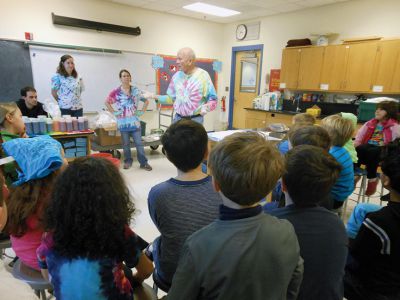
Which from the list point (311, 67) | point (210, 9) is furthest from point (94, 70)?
point (311, 67)

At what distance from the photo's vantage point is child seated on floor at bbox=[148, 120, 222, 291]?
1.08 meters

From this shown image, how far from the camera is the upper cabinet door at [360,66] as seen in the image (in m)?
4.27

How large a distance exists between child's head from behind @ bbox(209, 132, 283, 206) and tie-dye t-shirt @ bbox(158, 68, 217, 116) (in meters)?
2.40

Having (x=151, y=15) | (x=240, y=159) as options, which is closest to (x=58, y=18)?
(x=151, y=15)

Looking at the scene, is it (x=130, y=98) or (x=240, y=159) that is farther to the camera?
(x=130, y=98)

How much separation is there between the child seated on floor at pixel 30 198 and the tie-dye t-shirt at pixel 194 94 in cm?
196

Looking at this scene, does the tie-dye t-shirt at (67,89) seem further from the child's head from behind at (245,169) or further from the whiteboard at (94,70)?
the child's head from behind at (245,169)

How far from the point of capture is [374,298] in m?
1.11

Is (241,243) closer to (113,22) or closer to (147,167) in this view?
(147,167)

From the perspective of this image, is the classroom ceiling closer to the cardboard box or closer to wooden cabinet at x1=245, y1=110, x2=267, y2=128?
wooden cabinet at x1=245, y1=110, x2=267, y2=128

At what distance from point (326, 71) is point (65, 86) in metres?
4.29

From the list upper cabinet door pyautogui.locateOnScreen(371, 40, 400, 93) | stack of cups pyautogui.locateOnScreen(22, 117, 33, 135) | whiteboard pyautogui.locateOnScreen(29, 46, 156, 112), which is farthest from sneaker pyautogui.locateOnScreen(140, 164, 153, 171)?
upper cabinet door pyautogui.locateOnScreen(371, 40, 400, 93)

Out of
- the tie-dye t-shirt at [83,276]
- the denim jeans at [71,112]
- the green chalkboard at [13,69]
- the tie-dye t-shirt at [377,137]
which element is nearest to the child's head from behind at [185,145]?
the tie-dye t-shirt at [83,276]

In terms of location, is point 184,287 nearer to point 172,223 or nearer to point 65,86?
point 172,223
